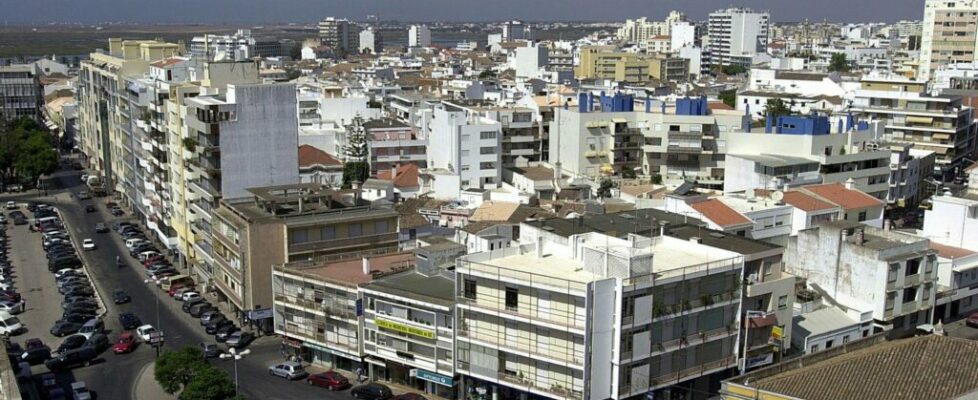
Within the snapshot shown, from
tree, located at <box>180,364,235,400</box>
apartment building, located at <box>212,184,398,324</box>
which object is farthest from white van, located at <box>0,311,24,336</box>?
tree, located at <box>180,364,235,400</box>

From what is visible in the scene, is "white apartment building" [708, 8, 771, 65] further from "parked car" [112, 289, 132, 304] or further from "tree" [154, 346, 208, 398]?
"tree" [154, 346, 208, 398]

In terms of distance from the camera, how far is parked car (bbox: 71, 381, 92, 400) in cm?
2681

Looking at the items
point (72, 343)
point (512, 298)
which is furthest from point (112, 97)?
→ point (512, 298)

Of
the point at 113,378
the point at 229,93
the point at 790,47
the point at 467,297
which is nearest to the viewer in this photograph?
the point at 467,297

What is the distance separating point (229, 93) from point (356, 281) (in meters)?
13.6

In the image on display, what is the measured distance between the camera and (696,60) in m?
136

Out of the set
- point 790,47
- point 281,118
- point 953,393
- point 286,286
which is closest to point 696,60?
point 790,47

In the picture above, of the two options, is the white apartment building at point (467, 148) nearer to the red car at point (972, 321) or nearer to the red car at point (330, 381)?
the red car at point (330, 381)

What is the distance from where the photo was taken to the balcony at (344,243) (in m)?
32.3

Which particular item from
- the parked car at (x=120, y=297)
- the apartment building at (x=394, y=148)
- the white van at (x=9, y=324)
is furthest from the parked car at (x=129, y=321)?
the apartment building at (x=394, y=148)

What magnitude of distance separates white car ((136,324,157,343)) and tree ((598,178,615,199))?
21.9m

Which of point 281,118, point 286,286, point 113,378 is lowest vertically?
point 113,378

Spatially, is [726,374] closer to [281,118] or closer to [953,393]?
[953,393]

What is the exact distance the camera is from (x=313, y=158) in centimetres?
5228
